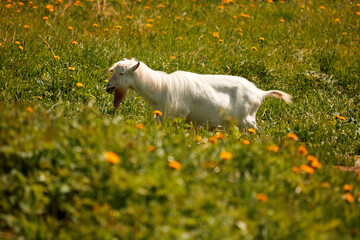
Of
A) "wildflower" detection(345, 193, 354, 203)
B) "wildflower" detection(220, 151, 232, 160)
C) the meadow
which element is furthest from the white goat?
"wildflower" detection(345, 193, 354, 203)

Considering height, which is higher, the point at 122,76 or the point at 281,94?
the point at 122,76

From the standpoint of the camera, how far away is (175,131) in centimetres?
426

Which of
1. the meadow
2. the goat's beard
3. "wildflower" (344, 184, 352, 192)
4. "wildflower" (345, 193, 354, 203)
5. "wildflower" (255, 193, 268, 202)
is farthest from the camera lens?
the goat's beard

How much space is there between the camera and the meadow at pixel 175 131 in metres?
2.63

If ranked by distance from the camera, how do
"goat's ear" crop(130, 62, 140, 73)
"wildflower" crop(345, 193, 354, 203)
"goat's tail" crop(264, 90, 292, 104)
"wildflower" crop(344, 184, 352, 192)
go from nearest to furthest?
"wildflower" crop(345, 193, 354, 203)
"wildflower" crop(344, 184, 352, 192)
"goat's ear" crop(130, 62, 140, 73)
"goat's tail" crop(264, 90, 292, 104)

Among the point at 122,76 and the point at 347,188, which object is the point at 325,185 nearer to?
the point at 347,188

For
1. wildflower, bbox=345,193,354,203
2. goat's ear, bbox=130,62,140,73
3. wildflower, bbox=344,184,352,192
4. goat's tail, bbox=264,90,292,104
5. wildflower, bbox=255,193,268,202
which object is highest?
wildflower, bbox=255,193,268,202

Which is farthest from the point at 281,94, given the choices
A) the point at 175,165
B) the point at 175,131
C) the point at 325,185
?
the point at 175,165

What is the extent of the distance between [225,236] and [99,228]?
29.7 inches

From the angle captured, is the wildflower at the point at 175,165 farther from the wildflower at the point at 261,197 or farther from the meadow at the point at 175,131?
the wildflower at the point at 261,197

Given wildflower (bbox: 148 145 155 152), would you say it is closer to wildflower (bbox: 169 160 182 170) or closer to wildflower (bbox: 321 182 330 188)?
wildflower (bbox: 169 160 182 170)

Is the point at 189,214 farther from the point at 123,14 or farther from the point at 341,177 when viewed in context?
the point at 123,14

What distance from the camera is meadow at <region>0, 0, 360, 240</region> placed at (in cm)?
263

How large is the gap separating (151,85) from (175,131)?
43.2 inches
